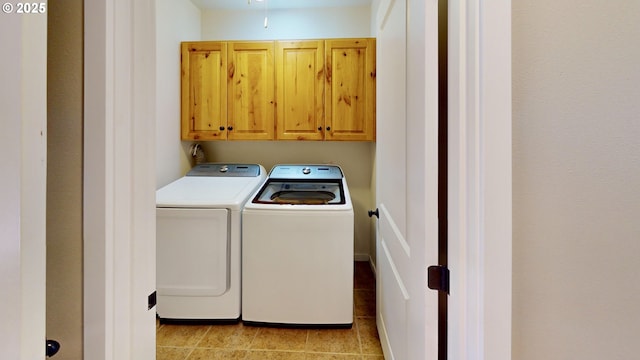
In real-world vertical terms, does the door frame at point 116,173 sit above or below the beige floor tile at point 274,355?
above

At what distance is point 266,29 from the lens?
11.0ft

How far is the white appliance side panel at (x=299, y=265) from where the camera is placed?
85.5 inches

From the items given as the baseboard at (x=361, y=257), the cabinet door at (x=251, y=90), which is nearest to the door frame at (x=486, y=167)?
the cabinet door at (x=251, y=90)

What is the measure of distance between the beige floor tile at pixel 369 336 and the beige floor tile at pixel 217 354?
0.72m

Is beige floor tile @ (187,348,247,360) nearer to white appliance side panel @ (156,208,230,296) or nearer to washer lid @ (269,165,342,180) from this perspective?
white appliance side panel @ (156,208,230,296)

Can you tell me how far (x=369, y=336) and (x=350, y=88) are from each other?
6.53 ft

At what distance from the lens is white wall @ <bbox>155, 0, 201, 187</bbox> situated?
2670mm

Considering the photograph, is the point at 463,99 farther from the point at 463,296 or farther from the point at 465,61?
the point at 463,296

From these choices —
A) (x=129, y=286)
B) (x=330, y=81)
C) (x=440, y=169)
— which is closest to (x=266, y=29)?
(x=330, y=81)

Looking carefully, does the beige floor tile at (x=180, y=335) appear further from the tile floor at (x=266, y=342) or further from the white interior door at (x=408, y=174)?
the white interior door at (x=408, y=174)

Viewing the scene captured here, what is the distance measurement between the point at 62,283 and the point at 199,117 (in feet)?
8.21

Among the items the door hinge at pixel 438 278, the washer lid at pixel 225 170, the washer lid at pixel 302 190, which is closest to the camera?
the door hinge at pixel 438 278

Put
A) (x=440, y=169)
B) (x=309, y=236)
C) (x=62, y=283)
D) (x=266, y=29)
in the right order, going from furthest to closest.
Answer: (x=266, y=29) → (x=309, y=236) → (x=440, y=169) → (x=62, y=283)
